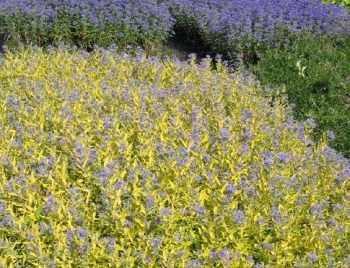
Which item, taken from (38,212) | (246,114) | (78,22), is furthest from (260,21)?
(38,212)

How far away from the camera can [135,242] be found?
261cm

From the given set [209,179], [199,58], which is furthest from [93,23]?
[209,179]

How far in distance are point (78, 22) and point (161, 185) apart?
430 centimetres

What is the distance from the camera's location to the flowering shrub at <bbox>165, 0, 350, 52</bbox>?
6.55 metres

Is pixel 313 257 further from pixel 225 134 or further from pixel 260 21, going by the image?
pixel 260 21

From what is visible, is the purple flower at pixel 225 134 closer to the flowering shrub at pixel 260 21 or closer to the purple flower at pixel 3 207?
the purple flower at pixel 3 207

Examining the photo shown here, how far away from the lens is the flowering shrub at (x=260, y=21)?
258 inches

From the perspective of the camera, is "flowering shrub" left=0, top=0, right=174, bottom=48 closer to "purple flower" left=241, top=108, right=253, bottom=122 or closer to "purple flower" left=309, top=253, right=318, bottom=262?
"purple flower" left=241, top=108, right=253, bottom=122

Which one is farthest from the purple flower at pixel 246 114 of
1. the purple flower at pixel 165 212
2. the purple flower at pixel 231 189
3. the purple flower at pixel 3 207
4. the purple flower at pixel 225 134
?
the purple flower at pixel 3 207

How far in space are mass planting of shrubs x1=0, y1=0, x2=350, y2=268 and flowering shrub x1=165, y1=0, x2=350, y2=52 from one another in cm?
212

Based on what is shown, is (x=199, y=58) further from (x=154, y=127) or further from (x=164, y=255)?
(x=164, y=255)

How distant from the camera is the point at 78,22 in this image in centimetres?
670

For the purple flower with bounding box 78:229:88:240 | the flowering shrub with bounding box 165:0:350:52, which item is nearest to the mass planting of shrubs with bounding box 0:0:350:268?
the purple flower with bounding box 78:229:88:240

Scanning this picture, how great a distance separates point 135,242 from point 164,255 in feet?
0.69
